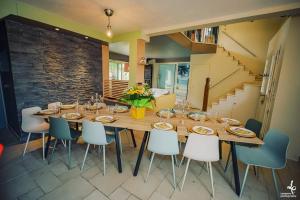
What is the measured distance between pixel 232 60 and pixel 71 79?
5.74 metres

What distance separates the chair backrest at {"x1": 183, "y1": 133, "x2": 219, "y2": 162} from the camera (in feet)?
4.92

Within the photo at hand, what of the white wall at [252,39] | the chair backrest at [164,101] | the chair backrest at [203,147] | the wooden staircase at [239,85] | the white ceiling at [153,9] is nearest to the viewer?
the chair backrest at [203,147]

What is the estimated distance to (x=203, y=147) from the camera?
5.05ft

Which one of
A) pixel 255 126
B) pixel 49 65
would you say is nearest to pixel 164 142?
pixel 255 126

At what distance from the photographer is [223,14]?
8.66 feet

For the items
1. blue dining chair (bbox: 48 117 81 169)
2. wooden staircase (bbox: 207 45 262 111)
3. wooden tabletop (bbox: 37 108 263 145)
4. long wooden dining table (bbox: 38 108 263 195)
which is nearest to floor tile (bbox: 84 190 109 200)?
long wooden dining table (bbox: 38 108 263 195)

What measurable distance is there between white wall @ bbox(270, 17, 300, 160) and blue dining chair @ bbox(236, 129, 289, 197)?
3.73ft

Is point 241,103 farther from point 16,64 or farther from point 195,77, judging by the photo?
point 16,64

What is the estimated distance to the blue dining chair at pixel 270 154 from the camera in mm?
1552

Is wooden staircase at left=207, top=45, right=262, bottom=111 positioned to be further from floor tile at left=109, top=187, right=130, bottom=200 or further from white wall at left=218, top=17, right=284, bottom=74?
floor tile at left=109, top=187, right=130, bottom=200

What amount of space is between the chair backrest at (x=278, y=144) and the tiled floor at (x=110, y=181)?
490mm

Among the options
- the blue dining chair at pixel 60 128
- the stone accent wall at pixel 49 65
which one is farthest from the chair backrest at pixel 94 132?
the stone accent wall at pixel 49 65

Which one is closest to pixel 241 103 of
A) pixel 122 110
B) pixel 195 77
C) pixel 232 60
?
pixel 232 60

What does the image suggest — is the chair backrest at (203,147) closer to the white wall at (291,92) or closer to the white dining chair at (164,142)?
the white dining chair at (164,142)
